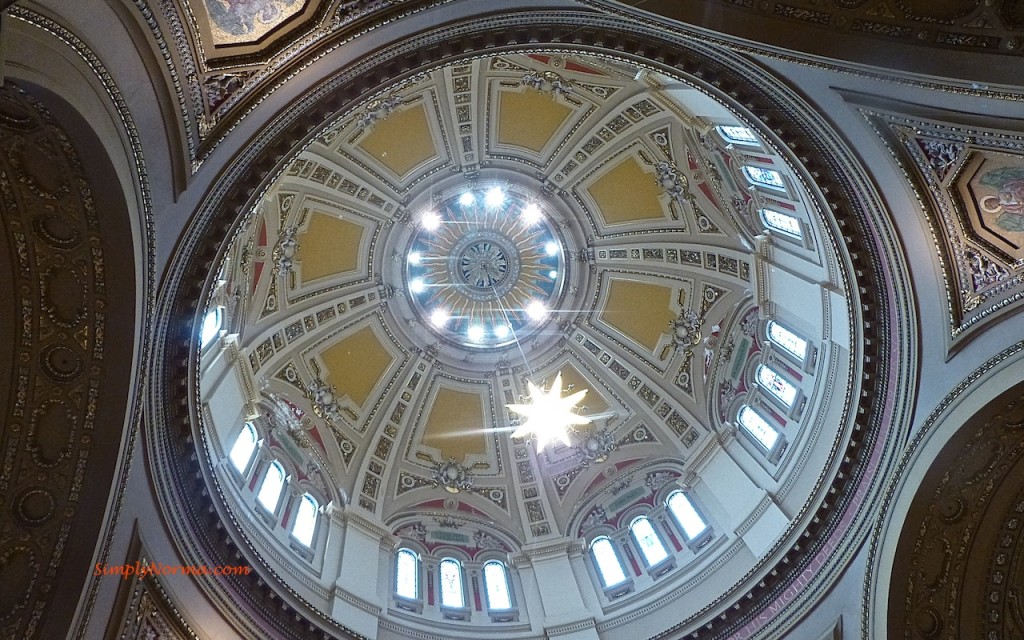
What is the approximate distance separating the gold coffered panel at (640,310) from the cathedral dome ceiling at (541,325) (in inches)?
3.0

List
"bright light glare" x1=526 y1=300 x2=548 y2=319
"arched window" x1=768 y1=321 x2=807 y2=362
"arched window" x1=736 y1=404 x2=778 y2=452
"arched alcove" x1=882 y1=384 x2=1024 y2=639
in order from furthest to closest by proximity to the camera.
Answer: "bright light glare" x1=526 y1=300 x2=548 y2=319, "arched window" x1=736 y1=404 x2=778 y2=452, "arched window" x1=768 y1=321 x2=807 y2=362, "arched alcove" x1=882 y1=384 x2=1024 y2=639

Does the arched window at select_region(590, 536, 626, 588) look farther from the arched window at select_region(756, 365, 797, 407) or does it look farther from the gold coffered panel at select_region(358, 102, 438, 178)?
the gold coffered panel at select_region(358, 102, 438, 178)

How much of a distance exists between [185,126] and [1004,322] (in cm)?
1236

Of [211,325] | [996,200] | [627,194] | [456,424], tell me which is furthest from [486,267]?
[996,200]

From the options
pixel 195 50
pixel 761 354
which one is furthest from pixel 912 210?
pixel 195 50

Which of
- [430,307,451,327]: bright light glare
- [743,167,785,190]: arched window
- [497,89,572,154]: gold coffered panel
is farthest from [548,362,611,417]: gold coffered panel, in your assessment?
[743,167,785,190]: arched window

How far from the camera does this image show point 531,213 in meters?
23.3

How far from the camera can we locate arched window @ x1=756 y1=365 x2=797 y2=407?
58.0ft

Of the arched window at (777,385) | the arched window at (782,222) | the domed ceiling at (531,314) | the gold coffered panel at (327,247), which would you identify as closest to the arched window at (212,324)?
the domed ceiling at (531,314)

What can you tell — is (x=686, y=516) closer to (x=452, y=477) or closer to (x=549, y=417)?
(x=549, y=417)

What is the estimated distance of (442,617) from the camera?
17.6 metres

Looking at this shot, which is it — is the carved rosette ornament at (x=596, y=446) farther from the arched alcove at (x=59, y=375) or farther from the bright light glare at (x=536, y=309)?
the arched alcove at (x=59, y=375)

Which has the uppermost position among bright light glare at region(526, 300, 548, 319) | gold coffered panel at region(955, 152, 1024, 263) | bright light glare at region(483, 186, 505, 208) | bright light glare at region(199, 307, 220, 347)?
bright light glare at region(483, 186, 505, 208)

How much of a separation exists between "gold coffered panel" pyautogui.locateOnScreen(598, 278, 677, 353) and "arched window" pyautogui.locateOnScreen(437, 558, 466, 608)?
9252 millimetres
